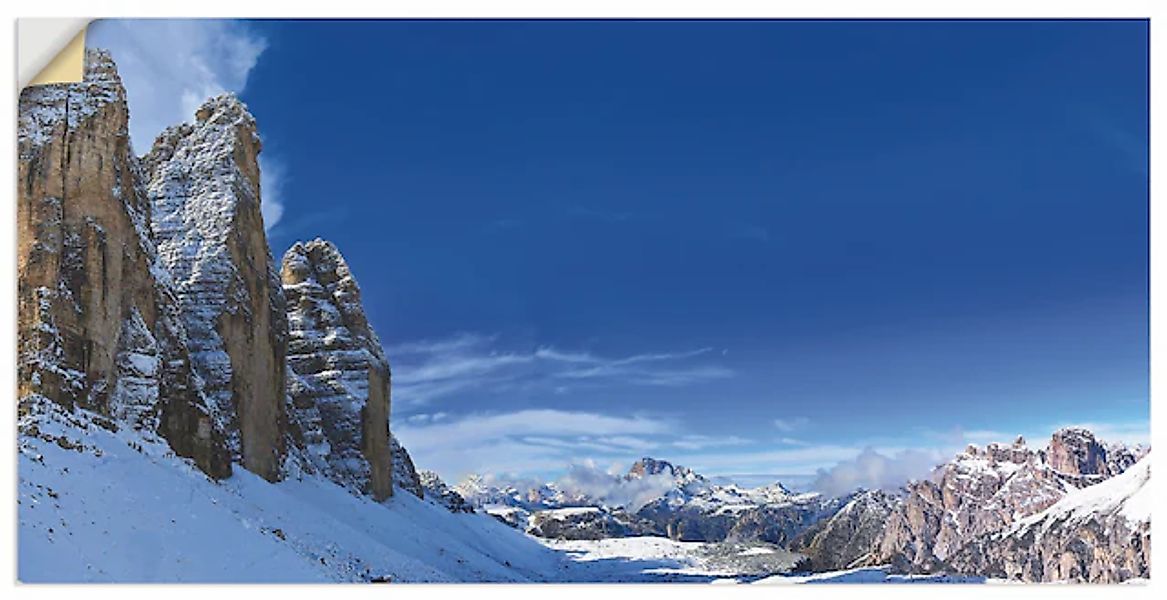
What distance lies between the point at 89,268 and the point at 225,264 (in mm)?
9026

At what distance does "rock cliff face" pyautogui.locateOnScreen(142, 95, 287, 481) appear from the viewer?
1100 inches

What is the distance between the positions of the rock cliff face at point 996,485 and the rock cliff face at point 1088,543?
1.32ft

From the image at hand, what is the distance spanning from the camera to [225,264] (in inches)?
1137

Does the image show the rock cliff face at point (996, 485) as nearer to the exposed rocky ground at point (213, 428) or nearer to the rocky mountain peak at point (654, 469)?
the exposed rocky ground at point (213, 428)

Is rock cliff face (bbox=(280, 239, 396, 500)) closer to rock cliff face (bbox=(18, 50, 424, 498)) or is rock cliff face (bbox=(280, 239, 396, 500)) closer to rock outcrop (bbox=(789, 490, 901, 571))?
rock cliff face (bbox=(18, 50, 424, 498))

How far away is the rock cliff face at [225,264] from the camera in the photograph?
27938 millimetres

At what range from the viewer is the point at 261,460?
28281 millimetres

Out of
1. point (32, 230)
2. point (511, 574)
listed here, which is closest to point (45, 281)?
point (32, 230)

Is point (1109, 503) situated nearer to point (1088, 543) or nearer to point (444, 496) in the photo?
point (1088, 543)

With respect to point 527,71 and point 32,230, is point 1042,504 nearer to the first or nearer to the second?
point 527,71

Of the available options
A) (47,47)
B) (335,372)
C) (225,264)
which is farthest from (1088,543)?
(335,372)

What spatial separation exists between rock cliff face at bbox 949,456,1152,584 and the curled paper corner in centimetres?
1785

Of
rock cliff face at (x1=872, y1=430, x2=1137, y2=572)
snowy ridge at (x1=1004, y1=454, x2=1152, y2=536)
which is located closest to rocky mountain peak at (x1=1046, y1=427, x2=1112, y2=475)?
rock cliff face at (x1=872, y1=430, x2=1137, y2=572)
